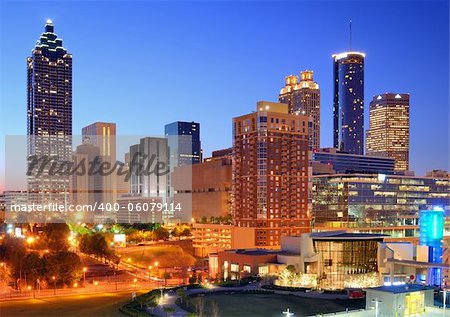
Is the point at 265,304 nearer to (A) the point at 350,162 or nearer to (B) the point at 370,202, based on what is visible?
(B) the point at 370,202

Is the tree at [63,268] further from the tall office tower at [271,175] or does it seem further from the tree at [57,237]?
the tall office tower at [271,175]

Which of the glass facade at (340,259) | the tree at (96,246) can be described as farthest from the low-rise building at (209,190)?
the glass facade at (340,259)

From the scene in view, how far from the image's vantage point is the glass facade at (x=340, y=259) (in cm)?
5828

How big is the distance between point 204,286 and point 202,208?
90819 mm

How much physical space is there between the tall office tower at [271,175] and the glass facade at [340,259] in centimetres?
3512

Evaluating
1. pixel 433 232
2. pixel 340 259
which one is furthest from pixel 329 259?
pixel 433 232

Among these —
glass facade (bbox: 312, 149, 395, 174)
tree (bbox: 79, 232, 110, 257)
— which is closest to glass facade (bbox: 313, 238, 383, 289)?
tree (bbox: 79, 232, 110, 257)

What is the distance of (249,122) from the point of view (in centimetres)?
9962

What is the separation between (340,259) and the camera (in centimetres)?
5862

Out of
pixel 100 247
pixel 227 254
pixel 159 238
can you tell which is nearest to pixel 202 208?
pixel 159 238

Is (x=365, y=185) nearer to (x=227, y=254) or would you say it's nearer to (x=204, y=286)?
(x=227, y=254)

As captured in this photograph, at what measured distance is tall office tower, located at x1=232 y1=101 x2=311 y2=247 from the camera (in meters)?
95.8

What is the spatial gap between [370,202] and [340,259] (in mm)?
59931

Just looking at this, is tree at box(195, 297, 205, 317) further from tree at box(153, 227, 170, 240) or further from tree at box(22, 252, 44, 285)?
tree at box(153, 227, 170, 240)
